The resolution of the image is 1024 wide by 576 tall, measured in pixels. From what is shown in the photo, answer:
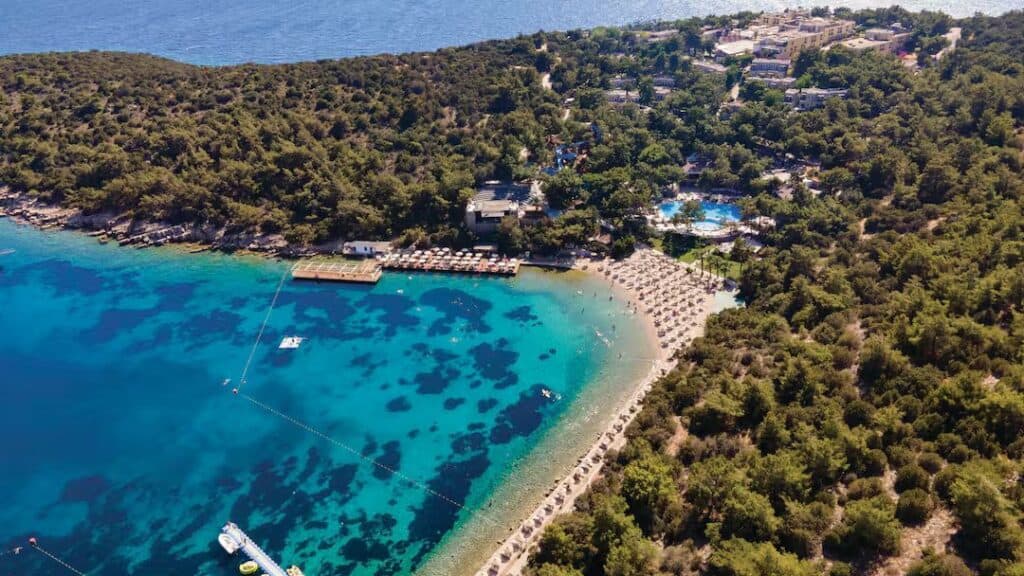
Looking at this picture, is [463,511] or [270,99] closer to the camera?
[463,511]

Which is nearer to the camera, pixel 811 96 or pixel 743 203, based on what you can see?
pixel 743 203

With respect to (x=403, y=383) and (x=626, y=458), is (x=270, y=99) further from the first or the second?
(x=626, y=458)

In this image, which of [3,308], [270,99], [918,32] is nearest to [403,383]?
[3,308]

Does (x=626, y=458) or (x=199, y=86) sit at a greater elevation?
(x=199, y=86)

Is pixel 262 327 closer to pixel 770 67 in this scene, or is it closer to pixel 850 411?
pixel 850 411

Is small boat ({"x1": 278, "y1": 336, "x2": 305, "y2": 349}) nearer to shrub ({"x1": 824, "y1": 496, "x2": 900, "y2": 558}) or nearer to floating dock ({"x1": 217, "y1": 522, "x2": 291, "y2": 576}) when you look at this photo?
floating dock ({"x1": 217, "y1": 522, "x2": 291, "y2": 576})

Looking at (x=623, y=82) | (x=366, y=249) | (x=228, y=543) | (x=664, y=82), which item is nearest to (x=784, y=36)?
(x=664, y=82)
